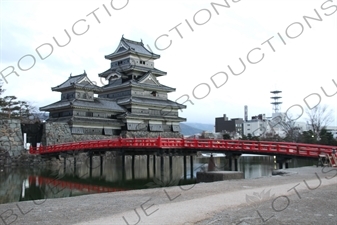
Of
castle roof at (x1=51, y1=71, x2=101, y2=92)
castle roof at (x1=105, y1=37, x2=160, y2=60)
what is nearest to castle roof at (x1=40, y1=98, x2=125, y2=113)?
castle roof at (x1=51, y1=71, x2=101, y2=92)

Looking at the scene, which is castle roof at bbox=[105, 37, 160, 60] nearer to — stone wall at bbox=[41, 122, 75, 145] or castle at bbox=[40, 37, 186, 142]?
castle at bbox=[40, 37, 186, 142]

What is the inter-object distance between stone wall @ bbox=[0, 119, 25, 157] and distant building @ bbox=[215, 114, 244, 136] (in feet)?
224

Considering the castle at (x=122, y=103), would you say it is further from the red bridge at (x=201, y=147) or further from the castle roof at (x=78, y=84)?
the red bridge at (x=201, y=147)

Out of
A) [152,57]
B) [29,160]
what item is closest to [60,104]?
[29,160]

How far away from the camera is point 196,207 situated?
23.6ft

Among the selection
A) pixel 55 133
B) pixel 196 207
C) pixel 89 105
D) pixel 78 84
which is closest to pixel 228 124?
pixel 89 105

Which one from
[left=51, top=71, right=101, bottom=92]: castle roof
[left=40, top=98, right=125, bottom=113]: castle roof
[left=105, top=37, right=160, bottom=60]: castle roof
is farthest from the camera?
[left=105, top=37, right=160, bottom=60]: castle roof

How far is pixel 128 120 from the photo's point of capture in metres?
39.6

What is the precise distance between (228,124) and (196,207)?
89.3 meters

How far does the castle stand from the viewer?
119 feet

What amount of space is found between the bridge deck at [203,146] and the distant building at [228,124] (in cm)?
6855

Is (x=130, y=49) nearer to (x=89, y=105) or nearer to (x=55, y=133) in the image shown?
(x=89, y=105)

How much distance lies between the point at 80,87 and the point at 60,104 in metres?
2.89

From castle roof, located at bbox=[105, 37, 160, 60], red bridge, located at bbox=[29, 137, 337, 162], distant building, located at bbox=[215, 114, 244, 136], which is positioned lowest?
red bridge, located at bbox=[29, 137, 337, 162]
